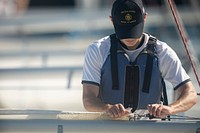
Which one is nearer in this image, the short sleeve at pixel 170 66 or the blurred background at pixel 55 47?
the short sleeve at pixel 170 66

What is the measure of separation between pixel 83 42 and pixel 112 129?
5245 mm

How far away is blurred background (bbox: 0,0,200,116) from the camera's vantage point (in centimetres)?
385

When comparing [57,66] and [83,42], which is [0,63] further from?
[83,42]

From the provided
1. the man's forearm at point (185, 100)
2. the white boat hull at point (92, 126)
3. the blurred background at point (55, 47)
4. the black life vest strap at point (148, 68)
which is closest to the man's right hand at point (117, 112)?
the white boat hull at point (92, 126)

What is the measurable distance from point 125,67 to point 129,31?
0.14m

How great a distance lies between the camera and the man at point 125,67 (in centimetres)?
237

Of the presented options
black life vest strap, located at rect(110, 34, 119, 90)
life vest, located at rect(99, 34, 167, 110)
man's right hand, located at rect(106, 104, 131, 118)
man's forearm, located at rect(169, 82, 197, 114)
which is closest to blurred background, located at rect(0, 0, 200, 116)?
man's forearm, located at rect(169, 82, 197, 114)

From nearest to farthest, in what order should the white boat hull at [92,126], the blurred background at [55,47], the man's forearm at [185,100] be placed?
the white boat hull at [92,126], the man's forearm at [185,100], the blurred background at [55,47]

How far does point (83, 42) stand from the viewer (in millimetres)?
7230

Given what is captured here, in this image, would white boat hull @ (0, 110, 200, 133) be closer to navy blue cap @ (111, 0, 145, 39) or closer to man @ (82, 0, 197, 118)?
man @ (82, 0, 197, 118)

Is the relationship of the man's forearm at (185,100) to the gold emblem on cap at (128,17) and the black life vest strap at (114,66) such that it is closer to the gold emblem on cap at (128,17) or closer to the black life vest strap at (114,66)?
the black life vest strap at (114,66)

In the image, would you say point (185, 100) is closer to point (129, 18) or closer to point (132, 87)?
point (132, 87)

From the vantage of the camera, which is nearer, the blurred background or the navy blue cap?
the navy blue cap

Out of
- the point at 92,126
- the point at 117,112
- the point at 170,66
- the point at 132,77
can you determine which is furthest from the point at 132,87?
the point at 92,126
